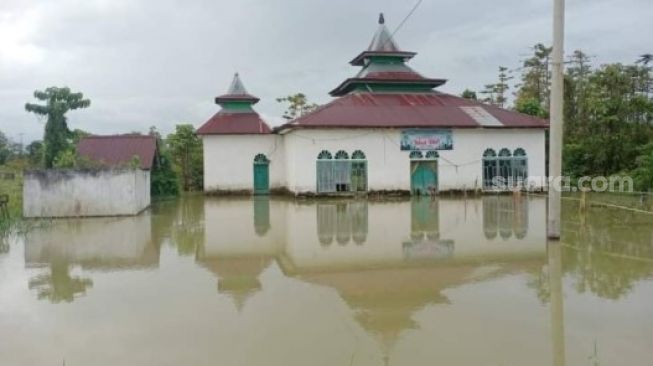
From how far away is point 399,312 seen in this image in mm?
6906

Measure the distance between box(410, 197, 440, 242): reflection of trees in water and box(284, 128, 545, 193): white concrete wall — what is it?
7.73 ft

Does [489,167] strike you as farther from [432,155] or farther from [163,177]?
[163,177]

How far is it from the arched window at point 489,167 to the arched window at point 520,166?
86 cm

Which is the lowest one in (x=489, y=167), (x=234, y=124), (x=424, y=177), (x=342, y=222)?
(x=342, y=222)

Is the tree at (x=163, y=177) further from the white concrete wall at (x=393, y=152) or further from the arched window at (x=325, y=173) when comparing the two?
the arched window at (x=325, y=173)

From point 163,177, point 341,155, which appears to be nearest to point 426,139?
point 341,155

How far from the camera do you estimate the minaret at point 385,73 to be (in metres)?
28.2

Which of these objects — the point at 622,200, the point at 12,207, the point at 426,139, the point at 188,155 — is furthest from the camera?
the point at 188,155

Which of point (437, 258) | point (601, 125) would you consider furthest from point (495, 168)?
point (437, 258)

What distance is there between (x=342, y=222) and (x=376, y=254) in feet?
17.1

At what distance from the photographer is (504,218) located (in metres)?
16.4

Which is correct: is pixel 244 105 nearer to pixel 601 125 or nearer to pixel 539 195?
pixel 539 195

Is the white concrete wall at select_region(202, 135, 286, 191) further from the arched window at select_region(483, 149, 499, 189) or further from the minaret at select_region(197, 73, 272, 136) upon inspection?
the arched window at select_region(483, 149, 499, 189)

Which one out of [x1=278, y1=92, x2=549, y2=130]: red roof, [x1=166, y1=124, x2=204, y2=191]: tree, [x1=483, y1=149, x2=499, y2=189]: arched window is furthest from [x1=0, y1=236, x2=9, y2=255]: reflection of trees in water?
[x1=166, y1=124, x2=204, y2=191]: tree
